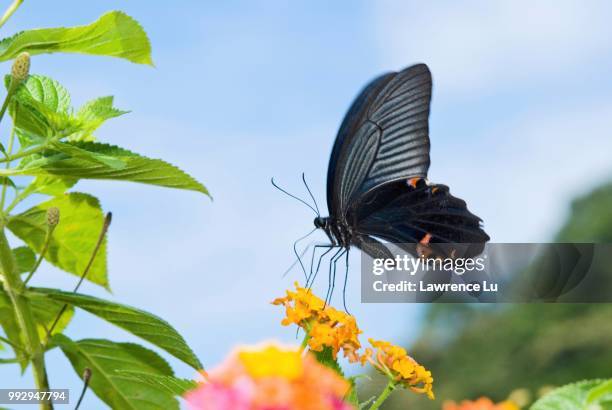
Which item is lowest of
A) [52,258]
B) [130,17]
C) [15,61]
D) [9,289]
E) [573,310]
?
[9,289]

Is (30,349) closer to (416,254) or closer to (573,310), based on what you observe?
(416,254)

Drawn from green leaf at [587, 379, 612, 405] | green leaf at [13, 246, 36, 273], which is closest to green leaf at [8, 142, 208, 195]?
green leaf at [13, 246, 36, 273]

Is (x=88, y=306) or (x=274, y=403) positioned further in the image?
(x=88, y=306)

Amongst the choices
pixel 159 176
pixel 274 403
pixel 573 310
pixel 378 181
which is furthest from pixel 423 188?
pixel 573 310

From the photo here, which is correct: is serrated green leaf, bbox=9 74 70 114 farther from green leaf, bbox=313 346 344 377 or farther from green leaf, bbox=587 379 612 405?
green leaf, bbox=587 379 612 405

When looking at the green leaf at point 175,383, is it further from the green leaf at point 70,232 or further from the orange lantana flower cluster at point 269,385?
the green leaf at point 70,232

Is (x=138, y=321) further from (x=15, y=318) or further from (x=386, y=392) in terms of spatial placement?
(x=386, y=392)
